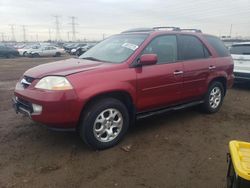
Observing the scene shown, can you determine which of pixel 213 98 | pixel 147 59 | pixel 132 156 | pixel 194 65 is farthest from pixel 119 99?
pixel 213 98

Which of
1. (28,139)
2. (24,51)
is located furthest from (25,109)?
(24,51)

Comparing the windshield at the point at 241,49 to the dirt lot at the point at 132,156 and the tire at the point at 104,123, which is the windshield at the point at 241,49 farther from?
the tire at the point at 104,123

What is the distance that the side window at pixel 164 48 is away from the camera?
455cm

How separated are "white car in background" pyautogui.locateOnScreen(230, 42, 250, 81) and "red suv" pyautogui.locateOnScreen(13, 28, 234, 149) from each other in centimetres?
332

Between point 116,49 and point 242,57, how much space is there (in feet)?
18.2

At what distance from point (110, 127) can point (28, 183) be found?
141 centimetres

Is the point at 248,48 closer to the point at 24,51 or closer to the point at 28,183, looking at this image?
the point at 28,183

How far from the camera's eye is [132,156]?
382cm

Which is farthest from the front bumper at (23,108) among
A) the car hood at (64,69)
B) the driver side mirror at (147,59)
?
the driver side mirror at (147,59)

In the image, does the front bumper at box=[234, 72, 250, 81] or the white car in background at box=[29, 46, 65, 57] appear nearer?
the front bumper at box=[234, 72, 250, 81]

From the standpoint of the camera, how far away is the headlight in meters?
3.55

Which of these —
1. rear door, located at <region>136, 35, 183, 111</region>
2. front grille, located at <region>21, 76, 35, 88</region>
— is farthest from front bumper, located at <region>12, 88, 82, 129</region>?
rear door, located at <region>136, 35, 183, 111</region>

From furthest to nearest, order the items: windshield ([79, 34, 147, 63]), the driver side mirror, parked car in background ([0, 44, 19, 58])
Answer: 1. parked car in background ([0, 44, 19, 58])
2. windshield ([79, 34, 147, 63])
3. the driver side mirror

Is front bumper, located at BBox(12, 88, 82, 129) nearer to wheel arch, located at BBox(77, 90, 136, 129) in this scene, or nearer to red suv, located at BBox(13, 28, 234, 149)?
red suv, located at BBox(13, 28, 234, 149)
